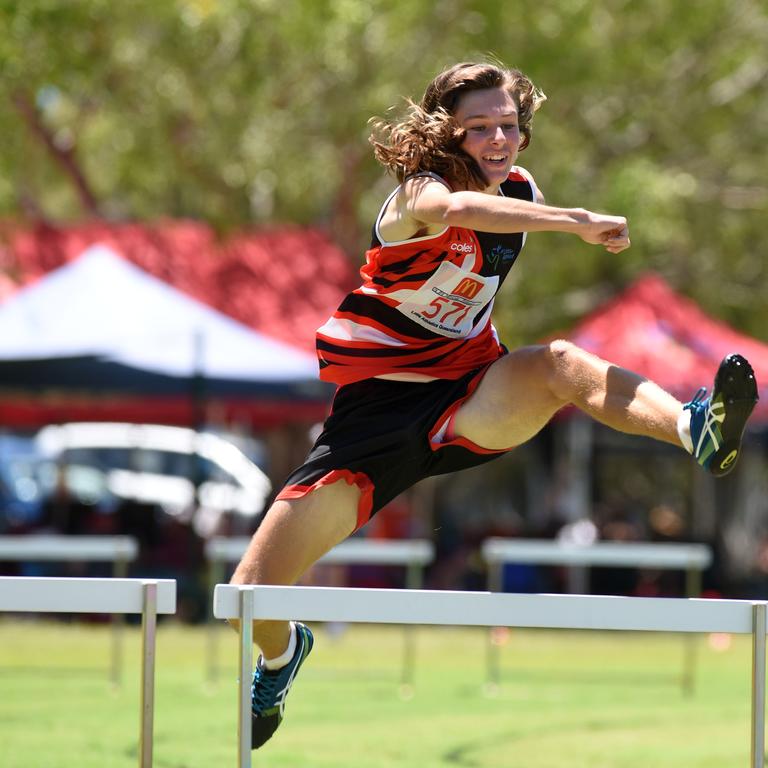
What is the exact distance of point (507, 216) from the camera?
4.45 m

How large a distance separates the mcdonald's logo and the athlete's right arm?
0.40m

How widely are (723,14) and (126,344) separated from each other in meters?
9.02

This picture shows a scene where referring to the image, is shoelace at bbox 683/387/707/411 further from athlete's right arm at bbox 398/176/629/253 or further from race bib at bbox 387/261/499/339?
race bib at bbox 387/261/499/339

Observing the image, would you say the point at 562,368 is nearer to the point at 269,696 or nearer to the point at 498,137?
the point at 498,137

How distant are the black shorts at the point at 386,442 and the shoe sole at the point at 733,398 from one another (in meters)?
0.99

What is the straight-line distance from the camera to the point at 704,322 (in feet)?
51.6

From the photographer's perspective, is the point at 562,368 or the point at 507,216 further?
the point at 562,368

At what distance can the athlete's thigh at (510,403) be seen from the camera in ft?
16.3

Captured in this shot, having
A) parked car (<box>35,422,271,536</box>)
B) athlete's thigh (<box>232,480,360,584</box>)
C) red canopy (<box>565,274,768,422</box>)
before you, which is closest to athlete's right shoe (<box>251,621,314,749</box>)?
athlete's thigh (<box>232,480,360,584</box>)

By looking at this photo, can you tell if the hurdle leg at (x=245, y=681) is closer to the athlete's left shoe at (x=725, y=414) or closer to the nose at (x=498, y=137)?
the athlete's left shoe at (x=725, y=414)

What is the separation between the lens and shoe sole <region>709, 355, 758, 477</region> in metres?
4.42

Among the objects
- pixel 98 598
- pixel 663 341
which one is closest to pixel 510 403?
pixel 98 598

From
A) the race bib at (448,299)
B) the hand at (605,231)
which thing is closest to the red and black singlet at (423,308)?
the race bib at (448,299)

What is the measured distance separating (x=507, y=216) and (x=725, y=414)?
86 cm
